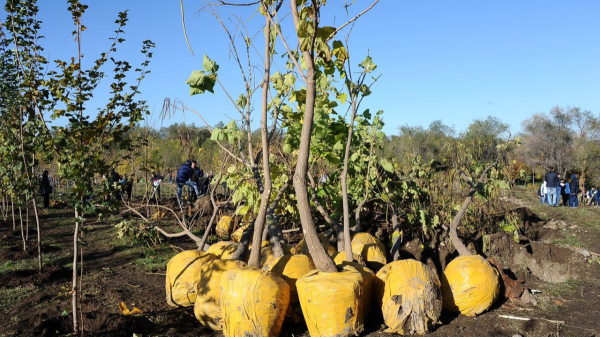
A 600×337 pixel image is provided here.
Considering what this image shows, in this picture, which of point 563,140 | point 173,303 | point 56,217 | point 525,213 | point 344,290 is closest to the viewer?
point 344,290

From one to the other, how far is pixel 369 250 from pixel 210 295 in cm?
211

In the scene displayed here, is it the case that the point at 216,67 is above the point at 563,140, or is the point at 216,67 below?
below

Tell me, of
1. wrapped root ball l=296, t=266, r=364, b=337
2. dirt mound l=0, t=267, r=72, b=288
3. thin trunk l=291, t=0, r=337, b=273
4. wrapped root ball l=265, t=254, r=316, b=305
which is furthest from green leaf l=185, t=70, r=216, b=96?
dirt mound l=0, t=267, r=72, b=288

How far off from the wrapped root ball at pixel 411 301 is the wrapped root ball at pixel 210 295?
4.75 feet

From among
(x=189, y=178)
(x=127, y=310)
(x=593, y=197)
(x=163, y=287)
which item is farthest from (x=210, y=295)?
(x=593, y=197)

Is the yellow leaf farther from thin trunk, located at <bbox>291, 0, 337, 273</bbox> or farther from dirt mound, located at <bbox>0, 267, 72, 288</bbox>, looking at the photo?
thin trunk, located at <bbox>291, 0, 337, 273</bbox>

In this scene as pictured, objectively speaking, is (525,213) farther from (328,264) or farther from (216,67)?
(216,67)

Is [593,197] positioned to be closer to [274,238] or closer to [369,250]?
[369,250]

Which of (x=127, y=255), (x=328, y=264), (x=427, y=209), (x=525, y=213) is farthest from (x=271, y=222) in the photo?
(x=525, y=213)

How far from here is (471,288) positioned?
436cm

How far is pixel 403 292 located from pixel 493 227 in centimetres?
331

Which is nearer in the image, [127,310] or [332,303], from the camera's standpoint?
[332,303]

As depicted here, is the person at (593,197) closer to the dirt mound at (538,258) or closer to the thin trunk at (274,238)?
the dirt mound at (538,258)

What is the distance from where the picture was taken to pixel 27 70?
16.8 feet
